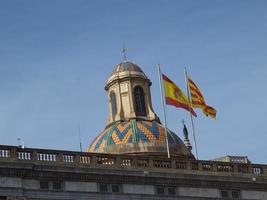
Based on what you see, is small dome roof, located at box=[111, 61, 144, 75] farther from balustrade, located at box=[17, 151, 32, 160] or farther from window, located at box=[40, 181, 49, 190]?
window, located at box=[40, 181, 49, 190]

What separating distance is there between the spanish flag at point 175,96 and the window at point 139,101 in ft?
54.1

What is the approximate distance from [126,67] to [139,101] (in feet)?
11.8

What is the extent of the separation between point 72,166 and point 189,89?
1427cm

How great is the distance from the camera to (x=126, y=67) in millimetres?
71000

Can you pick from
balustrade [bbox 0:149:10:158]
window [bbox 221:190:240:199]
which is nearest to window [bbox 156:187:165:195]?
window [bbox 221:190:240:199]

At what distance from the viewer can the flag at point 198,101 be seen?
52875 millimetres

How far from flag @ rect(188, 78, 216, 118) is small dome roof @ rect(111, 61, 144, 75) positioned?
17.8 metres

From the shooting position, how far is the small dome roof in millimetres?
70938

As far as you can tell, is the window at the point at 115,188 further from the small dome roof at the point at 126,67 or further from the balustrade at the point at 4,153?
the small dome roof at the point at 126,67

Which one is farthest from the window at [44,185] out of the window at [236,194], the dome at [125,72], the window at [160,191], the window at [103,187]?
the dome at [125,72]

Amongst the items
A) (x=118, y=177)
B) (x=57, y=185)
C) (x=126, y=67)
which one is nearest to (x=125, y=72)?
(x=126, y=67)

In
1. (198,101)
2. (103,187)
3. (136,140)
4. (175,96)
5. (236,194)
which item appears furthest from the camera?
(136,140)

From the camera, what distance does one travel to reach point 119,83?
230 feet

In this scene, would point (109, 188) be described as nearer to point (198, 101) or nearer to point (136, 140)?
point (198, 101)
